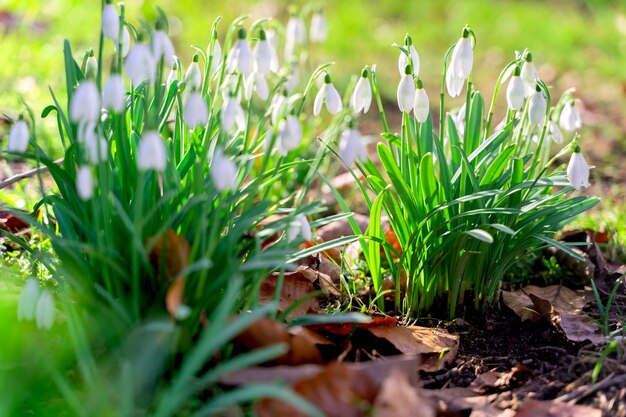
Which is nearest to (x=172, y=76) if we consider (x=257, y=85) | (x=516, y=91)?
(x=257, y=85)

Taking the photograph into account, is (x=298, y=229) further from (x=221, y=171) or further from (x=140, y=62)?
(x=140, y=62)

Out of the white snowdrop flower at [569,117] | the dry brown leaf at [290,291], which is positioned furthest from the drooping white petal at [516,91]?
the dry brown leaf at [290,291]

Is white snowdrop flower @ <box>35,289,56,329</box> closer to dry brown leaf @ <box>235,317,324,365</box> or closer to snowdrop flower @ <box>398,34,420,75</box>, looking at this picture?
dry brown leaf @ <box>235,317,324,365</box>

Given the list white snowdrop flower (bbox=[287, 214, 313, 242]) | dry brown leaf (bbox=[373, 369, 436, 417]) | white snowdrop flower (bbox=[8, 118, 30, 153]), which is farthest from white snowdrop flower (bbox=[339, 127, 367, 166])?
white snowdrop flower (bbox=[8, 118, 30, 153])

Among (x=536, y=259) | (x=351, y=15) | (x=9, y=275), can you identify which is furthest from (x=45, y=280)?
(x=351, y=15)

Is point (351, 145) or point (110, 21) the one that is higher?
point (110, 21)

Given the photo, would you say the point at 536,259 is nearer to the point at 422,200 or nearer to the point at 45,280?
the point at 422,200
